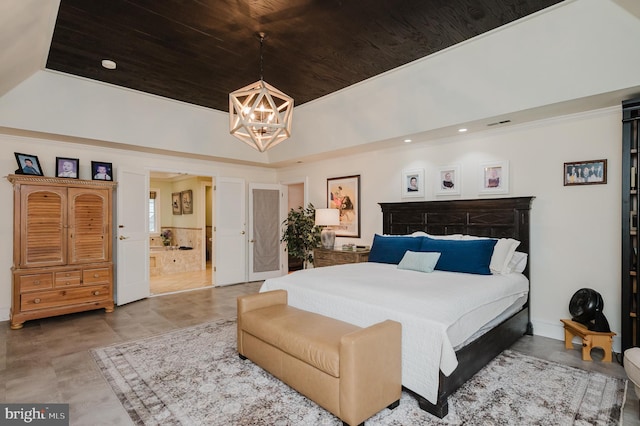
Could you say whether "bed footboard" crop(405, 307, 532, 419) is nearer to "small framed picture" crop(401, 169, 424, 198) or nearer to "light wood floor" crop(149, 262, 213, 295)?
"small framed picture" crop(401, 169, 424, 198)

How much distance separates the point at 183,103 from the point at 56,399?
13.4 ft

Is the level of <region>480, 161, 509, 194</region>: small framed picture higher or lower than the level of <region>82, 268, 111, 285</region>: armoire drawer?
higher

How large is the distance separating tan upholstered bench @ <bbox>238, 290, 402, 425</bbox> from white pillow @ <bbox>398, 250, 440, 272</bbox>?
139cm

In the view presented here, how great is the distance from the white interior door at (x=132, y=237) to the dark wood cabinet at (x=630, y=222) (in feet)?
19.5

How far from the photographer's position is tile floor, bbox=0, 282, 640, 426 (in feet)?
7.66

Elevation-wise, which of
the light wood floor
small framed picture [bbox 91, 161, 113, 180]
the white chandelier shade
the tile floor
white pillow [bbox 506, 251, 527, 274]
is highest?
the white chandelier shade

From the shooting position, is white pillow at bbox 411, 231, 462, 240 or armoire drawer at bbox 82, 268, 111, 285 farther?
armoire drawer at bbox 82, 268, 111, 285

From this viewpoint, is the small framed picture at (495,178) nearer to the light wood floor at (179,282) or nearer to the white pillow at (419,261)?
the white pillow at (419,261)

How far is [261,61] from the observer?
373 cm

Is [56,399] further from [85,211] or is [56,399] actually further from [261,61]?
[261,61]

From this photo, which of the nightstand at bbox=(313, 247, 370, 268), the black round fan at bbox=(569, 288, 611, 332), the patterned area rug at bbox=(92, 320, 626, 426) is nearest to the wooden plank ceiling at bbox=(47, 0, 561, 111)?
the nightstand at bbox=(313, 247, 370, 268)

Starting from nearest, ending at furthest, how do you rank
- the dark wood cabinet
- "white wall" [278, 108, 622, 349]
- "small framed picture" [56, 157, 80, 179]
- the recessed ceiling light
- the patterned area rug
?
1. the patterned area rug
2. the dark wood cabinet
3. "white wall" [278, 108, 622, 349]
4. the recessed ceiling light
5. "small framed picture" [56, 157, 80, 179]

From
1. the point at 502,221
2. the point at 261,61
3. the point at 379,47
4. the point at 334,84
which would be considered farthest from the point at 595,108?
the point at 261,61

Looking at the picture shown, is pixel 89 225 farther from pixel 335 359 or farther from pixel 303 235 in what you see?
pixel 335 359
